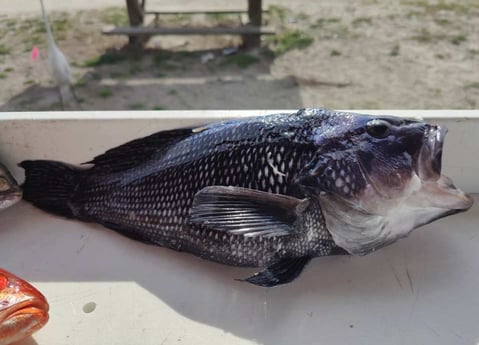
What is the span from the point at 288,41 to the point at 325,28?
0.59 meters

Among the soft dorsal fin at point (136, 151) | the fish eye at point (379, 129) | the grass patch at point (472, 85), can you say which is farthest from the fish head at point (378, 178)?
the grass patch at point (472, 85)

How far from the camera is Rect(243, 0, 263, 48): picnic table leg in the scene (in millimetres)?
5266

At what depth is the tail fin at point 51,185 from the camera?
161cm

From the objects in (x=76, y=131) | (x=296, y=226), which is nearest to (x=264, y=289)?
(x=296, y=226)

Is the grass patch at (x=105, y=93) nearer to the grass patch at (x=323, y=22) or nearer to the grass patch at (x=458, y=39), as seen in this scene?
the grass patch at (x=323, y=22)

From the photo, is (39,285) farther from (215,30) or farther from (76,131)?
(215,30)

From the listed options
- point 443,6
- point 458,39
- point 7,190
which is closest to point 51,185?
point 7,190

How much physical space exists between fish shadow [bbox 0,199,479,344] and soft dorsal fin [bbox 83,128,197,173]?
0.21 m

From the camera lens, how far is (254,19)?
17.5ft

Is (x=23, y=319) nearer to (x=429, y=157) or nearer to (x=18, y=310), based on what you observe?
(x=18, y=310)

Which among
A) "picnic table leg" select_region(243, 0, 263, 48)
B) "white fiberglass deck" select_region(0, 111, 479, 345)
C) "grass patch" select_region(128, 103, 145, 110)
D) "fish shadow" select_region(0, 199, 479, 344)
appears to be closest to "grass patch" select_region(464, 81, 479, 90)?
"picnic table leg" select_region(243, 0, 263, 48)

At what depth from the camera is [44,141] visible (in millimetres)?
1675

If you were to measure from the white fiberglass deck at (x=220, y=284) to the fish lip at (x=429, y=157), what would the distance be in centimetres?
32

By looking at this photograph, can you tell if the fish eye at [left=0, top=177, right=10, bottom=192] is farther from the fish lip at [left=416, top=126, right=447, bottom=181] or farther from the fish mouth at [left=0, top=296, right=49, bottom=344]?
the fish lip at [left=416, top=126, right=447, bottom=181]
